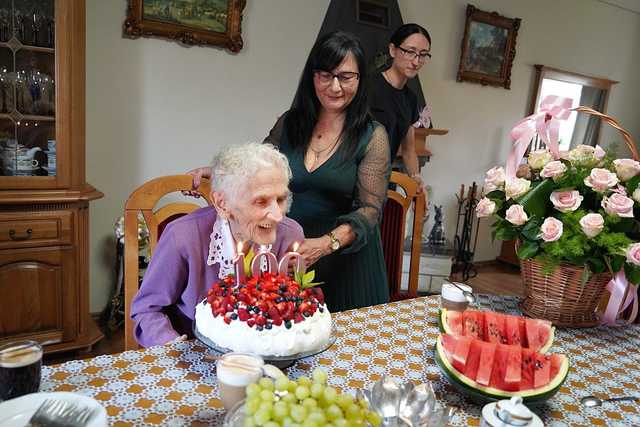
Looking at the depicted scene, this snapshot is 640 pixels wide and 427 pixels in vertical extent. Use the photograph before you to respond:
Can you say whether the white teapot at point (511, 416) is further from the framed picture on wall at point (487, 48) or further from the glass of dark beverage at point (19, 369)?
the framed picture on wall at point (487, 48)

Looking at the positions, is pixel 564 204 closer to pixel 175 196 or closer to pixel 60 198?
pixel 60 198

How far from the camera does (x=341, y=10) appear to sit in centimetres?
343

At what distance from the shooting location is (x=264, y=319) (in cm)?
96

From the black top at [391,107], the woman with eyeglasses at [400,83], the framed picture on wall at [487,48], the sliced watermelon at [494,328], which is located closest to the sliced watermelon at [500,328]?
the sliced watermelon at [494,328]

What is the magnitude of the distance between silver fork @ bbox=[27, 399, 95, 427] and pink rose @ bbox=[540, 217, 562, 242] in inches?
45.5

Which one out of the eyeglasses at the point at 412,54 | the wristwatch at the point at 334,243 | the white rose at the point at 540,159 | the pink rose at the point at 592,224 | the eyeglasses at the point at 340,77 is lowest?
the wristwatch at the point at 334,243

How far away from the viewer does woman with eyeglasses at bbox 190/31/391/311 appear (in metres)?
1.63

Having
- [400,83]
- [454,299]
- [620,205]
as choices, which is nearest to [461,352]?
[454,299]

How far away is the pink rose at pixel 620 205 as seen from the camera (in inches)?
49.3

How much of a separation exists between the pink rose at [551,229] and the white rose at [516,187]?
0.37 ft

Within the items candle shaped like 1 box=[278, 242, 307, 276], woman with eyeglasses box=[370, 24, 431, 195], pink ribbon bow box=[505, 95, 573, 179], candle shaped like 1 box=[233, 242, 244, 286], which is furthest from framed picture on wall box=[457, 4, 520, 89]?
candle shaped like 1 box=[233, 242, 244, 286]

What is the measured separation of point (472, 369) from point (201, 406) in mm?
563

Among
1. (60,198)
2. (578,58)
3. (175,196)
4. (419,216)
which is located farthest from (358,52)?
(578,58)

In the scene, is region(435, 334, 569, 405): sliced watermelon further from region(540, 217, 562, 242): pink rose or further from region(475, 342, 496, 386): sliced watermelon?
region(540, 217, 562, 242): pink rose
